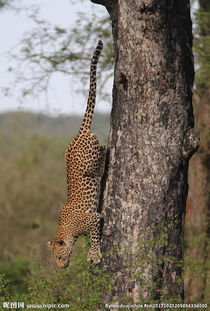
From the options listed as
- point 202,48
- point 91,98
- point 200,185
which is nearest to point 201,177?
point 200,185

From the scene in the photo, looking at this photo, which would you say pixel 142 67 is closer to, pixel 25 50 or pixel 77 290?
pixel 77 290

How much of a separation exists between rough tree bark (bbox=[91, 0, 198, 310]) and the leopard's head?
32.9 inches

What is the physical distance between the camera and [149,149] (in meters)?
6.02

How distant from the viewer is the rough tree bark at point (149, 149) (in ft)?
19.5

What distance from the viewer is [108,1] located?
6.48m

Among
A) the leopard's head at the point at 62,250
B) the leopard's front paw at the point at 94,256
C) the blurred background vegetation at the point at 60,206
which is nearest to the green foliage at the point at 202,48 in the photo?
the blurred background vegetation at the point at 60,206

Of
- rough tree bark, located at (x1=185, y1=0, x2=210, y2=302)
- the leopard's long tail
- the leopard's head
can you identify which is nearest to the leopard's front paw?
the leopard's head

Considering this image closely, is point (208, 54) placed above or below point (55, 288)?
above

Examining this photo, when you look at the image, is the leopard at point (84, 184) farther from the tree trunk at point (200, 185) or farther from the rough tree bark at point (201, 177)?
the tree trunk at point (200, 185)

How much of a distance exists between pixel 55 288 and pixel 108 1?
293 centimetres

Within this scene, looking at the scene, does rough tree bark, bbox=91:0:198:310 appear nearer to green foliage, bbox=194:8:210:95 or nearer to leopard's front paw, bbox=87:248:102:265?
leopard's front paw, bbox=87:248:102:265

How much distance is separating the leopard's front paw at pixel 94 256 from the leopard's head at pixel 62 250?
2.35ft

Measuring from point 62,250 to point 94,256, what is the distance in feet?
2.75

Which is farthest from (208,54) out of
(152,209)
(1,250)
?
(1,250)
